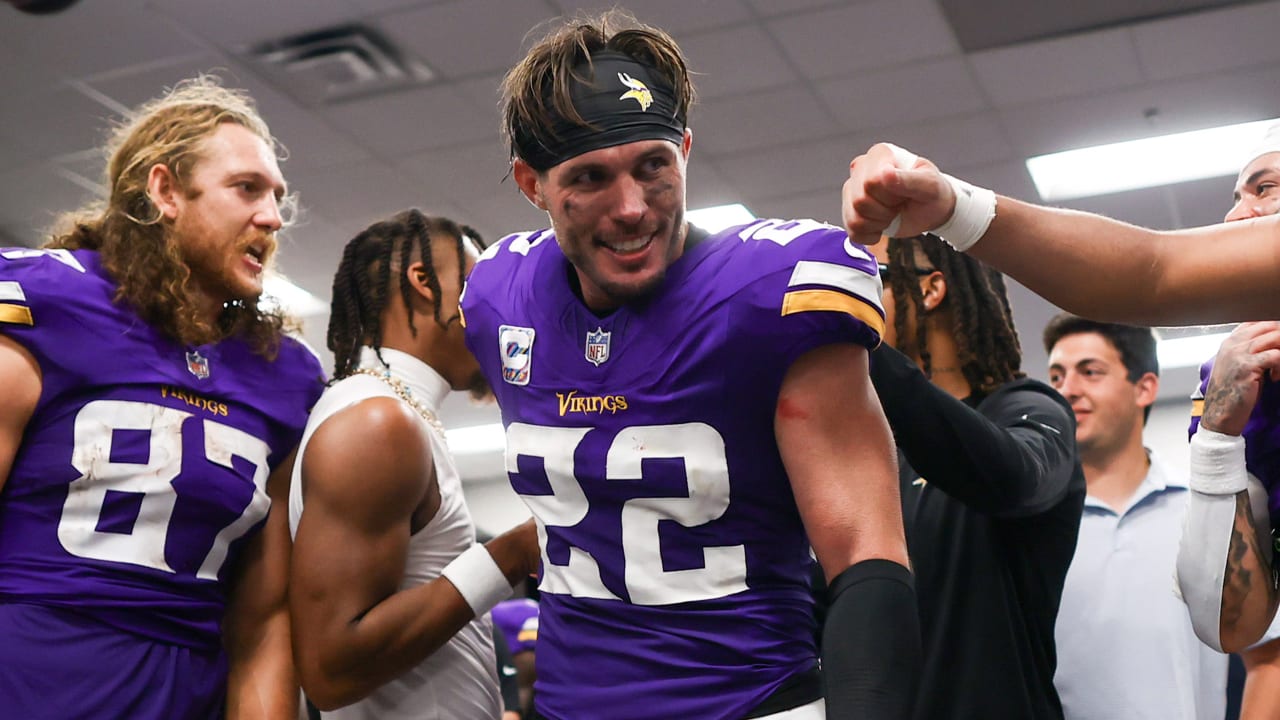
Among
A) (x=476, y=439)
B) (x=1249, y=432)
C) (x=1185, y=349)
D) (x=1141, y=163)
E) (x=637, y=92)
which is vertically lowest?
(x=1249, y=432)

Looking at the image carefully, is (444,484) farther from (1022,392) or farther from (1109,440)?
(1109,440)

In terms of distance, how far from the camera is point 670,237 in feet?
5.69

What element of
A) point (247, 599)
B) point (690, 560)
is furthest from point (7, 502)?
point (690, 560)

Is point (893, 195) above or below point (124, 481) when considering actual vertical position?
above

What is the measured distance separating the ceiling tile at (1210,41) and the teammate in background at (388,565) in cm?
412

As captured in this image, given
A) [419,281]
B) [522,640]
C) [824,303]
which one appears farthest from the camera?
[522,640]

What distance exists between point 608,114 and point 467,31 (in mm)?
3692

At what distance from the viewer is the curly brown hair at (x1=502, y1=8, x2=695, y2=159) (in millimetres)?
1780

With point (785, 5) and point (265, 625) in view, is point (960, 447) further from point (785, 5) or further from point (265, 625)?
point (785, 5)

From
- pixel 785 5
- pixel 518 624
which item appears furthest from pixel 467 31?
pixel 518 624

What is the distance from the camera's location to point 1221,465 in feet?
6.59

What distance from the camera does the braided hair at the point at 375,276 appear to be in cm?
252

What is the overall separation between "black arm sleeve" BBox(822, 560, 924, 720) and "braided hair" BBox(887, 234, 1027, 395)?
945 mm

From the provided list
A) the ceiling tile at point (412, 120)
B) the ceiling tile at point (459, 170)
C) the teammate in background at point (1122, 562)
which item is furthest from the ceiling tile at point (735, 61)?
the teammate in background at point (1122, 562)
